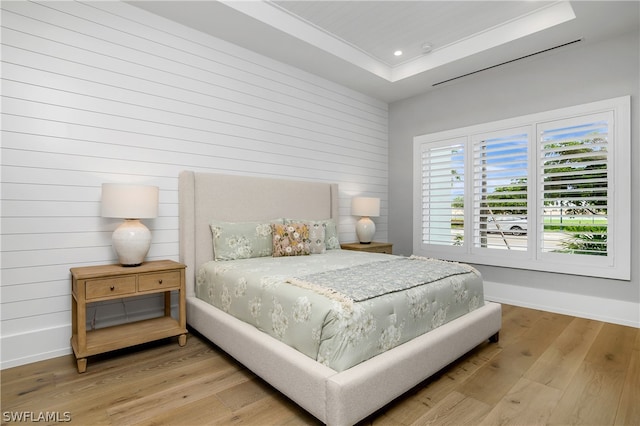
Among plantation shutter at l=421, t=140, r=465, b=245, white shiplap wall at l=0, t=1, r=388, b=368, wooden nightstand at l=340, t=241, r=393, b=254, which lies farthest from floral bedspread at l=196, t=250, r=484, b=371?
plantation shutter at l=421, t=140, r=465, b=245

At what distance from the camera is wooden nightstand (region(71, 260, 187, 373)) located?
2236 millimetres

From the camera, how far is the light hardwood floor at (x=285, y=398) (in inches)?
69.2

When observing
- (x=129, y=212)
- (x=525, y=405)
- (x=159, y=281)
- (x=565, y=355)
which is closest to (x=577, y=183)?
(x=565, y=355)

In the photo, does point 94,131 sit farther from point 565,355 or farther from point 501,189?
point 501,189

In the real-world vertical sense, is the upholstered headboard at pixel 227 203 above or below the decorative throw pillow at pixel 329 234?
above

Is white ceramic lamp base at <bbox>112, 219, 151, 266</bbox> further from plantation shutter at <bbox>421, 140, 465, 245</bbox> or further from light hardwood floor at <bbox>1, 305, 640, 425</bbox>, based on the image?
plantation shutter at <bbox>421, 140, 465, 245</bbox>

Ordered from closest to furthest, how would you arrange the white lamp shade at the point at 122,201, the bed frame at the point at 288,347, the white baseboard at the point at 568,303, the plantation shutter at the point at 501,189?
Answer: the bed frame at the point at 288,347, the white lamp shade at the point at 122,201, the white baseboard at the point at 568,303, the plantation shutter at the point at 501,189

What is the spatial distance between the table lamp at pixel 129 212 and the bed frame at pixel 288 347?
0.46m

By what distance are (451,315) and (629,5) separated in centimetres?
296

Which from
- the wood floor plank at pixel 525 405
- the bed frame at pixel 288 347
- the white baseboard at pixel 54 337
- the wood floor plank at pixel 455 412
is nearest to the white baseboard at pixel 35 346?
the white baseboard at pixel 54 337

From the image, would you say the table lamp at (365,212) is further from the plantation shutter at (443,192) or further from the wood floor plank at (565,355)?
the wood floor plank at (565,355)

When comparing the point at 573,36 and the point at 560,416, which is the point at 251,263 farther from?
the point at 573,36

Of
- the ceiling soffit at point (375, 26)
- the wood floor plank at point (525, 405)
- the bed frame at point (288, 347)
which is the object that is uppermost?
the ceiling soffit at point (375, 26)

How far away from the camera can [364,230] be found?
450cm
